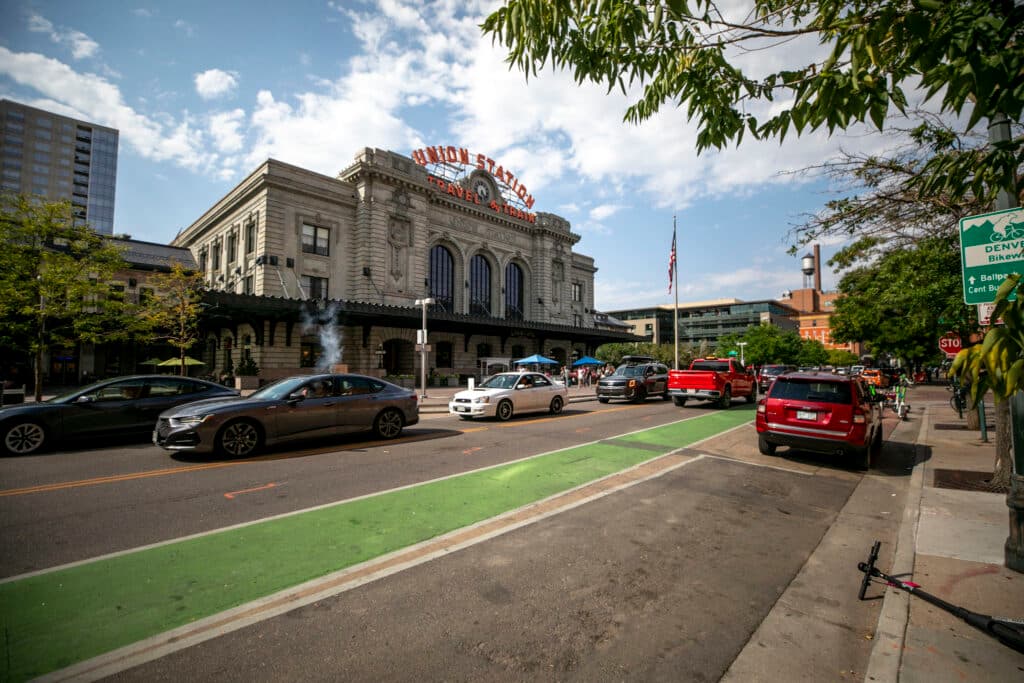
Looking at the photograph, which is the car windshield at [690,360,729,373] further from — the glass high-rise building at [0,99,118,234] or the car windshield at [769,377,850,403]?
the glass high-rise building at [0,99,118,234]

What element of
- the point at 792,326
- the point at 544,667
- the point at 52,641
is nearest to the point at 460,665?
the point at 544,667

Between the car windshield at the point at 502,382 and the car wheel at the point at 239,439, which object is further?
the car windshield at the point at 502,382

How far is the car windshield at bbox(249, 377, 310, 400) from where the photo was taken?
8703mm

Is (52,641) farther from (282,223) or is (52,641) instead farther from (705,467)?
(282,223)

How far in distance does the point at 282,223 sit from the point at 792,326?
121 m

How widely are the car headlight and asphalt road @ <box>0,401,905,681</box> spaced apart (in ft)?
2.15

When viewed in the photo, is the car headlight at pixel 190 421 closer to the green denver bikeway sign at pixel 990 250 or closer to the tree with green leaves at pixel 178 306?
the green denver bikeway sign at pixel 990 250

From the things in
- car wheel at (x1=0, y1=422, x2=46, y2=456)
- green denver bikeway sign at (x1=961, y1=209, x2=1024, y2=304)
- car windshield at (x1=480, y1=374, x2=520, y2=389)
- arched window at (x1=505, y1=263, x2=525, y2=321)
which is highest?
arched window at (x1=505, y1=263, x2=525, y2=321)

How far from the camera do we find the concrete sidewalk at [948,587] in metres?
2.71

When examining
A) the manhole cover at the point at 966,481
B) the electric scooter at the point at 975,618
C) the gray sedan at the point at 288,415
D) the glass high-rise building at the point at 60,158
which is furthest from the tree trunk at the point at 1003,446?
the glass high-rise building at the point at 60,158

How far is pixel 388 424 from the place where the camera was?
396 inches

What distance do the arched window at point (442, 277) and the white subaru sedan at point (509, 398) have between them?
25.2 meters

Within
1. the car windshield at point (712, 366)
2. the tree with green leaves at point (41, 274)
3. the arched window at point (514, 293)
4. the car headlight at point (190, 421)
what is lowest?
the car headlight at point (190, 421)

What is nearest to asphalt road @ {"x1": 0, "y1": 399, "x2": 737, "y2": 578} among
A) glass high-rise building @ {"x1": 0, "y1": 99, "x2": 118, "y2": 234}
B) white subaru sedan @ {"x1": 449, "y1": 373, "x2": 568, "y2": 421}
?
white subaru sedan @ {"x1": 449, "y1": 373, "x2": 568, "y2": 421}
